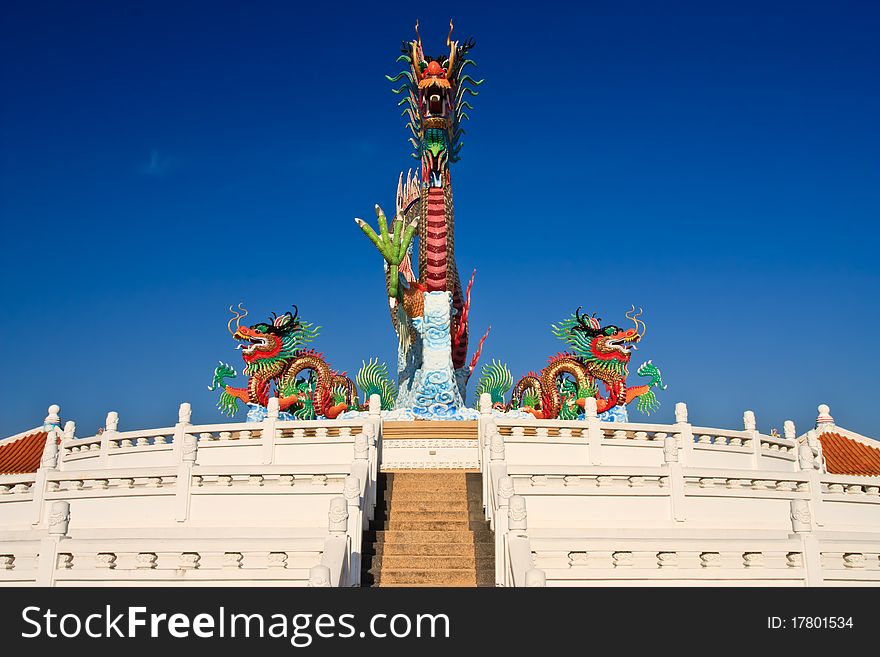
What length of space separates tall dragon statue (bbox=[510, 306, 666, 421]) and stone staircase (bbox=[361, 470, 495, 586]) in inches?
495

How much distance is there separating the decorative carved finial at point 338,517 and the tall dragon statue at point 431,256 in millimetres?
12646

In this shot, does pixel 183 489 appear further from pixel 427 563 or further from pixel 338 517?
pixel 427 563

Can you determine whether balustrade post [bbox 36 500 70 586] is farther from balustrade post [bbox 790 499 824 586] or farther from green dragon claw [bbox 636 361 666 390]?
green dragon claw [bbox 636 361 666 390]

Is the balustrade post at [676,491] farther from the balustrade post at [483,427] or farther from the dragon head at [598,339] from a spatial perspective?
the dragon head at [598,339]

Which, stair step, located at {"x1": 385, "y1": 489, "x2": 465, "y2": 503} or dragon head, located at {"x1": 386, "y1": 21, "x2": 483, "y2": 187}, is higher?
dragon head, located at {"x1": 386, "y1": 21, "x2": 483, "y2": 187}

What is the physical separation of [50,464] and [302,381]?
12.7 meters

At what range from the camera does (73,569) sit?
28.1ft

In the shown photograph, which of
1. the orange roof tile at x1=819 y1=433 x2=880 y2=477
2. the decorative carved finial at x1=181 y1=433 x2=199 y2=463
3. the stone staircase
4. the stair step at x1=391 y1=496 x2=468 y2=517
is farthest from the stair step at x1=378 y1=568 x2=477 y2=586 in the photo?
the orange roof tile at x1=819 y1=433 x2=880 y2=477

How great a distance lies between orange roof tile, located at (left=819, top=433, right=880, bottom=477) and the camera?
77.6 ft

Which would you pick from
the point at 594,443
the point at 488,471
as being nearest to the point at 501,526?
the point at 488,471

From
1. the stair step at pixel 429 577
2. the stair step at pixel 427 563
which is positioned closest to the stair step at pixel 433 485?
the stair step at pixel 427 563
